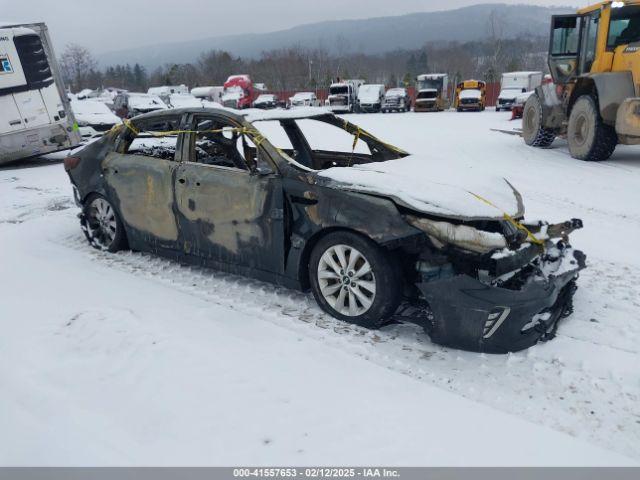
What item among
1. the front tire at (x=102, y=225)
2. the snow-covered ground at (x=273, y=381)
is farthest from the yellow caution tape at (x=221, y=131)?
the snow-covered ground at (x=273, y=381)

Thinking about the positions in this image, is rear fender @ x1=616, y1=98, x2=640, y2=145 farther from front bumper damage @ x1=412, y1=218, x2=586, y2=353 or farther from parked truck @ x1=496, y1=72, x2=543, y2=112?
parked truck @ x1=496, y1=72, x2=543, y2=112

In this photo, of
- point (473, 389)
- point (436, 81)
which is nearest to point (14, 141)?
point (473, 389)

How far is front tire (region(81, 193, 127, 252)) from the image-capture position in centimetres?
530

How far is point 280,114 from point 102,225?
92.7 inches

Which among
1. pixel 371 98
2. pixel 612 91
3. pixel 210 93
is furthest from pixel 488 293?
pixel 210 93

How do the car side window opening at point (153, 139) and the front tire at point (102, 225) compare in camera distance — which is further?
the front tire at point (102, 225)

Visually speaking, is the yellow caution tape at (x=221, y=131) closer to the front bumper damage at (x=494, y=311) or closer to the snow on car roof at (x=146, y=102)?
the front bumper damage at (x=494, y=311)

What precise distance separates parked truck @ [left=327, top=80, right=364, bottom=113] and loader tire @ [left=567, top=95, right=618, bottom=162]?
2379 centimetres

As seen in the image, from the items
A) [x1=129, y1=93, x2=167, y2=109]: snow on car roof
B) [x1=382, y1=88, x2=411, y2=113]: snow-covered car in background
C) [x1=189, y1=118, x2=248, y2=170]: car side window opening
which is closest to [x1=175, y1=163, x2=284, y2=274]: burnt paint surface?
[x1=189, y1=118, x2=248, y2=170]: car side window opening

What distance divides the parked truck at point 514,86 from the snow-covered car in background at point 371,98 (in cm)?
750

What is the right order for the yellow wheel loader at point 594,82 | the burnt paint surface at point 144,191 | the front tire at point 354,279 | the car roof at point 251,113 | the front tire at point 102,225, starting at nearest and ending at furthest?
1. the front tire at point 354,279
2. the car roof at point 251,113
3. the burnt paint surface at point 144,191
4. the front tire at point 102,225
5. the yellow wheel loader at point 594,82

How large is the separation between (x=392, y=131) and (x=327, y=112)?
1354 cm

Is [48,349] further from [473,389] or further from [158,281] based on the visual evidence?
[473,389]

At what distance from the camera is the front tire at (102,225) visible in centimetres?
530
